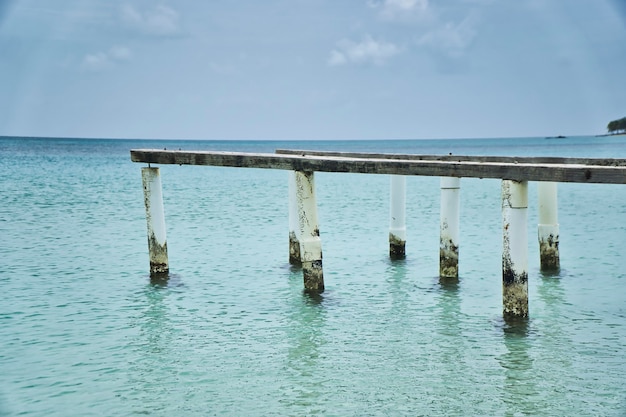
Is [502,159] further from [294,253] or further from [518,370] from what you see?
[518,370]

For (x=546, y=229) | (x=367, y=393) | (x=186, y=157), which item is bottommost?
(x=367, y=393)

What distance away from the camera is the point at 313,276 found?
12.0m

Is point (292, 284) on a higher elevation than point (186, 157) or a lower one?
lower

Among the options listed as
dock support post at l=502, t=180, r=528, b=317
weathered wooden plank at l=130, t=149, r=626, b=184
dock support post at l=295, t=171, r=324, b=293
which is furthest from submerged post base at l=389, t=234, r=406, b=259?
dock support post at l=502, t=180, r=528, b=317

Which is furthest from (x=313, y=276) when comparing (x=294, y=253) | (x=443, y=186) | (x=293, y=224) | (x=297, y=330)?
(x=294, y=253)

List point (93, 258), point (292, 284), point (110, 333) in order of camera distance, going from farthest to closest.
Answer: point (93, 258) → point (292, 284) → point (110, 333)

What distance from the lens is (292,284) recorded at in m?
13.3

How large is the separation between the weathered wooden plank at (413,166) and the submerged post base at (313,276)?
150 cm

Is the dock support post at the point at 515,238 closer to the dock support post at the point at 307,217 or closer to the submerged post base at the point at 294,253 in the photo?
the dock support post at the point at 307,217

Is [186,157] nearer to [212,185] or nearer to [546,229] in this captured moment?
[546,229]

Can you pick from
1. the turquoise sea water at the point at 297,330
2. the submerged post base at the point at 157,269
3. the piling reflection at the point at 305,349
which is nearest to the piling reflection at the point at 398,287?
the turquoise sea water at the point at 297,330

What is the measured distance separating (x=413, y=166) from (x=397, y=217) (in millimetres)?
4416

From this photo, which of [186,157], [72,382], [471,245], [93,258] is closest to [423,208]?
[471,245]

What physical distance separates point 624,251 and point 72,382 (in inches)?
492
